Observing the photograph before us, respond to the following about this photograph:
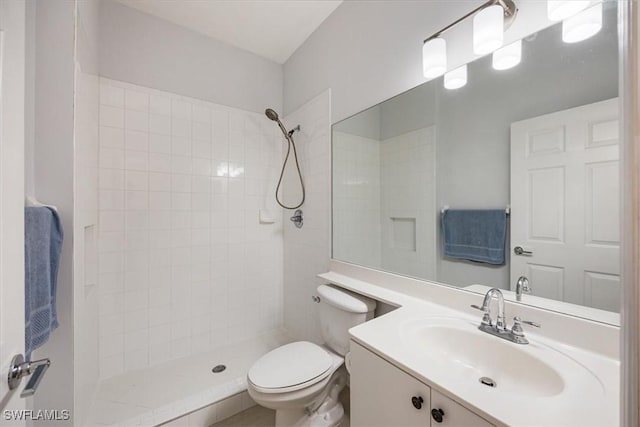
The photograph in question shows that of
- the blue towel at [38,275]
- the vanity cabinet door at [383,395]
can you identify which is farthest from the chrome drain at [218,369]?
the vanity cabinet door at [383,395]

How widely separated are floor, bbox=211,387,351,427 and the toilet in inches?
4.4

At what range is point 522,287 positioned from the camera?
908mm

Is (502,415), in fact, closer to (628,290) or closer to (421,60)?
(628,290)

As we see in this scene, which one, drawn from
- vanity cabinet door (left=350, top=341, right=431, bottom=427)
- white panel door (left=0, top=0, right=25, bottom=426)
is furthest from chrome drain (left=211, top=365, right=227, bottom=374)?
white panel door (left=0, top=0, right=25, bottom=426)

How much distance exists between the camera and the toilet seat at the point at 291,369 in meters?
1.15

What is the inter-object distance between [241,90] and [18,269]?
1.96m

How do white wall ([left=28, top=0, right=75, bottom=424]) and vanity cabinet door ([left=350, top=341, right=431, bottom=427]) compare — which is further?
white wall ([left=28, top=0, right=75, bottom=424])

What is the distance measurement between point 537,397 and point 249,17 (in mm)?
2403

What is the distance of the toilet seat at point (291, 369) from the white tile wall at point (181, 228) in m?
0.91

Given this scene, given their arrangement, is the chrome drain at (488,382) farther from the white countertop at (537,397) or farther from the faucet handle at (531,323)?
the faucet handle at (531,323)

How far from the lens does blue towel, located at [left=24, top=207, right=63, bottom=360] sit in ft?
2.51

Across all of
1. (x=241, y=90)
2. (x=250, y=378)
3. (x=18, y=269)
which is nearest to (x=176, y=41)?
(x=241, y=90)

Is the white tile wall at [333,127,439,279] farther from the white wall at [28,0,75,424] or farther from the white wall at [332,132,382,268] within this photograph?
the white wall at [28,0,75,424]

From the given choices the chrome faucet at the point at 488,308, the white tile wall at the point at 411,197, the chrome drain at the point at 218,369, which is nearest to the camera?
the chrome faucet at the point at 488,308
